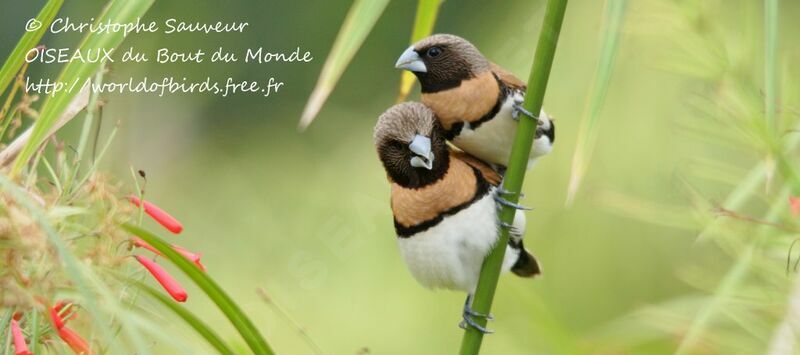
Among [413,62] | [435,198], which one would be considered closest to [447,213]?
[435,198]

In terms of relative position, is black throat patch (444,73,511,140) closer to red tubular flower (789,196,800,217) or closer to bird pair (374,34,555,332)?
bird pair (374,34,555,332)

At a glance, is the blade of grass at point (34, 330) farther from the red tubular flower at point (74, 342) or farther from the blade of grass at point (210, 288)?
the blade of grass at point (210, 288)

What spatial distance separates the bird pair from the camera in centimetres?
177

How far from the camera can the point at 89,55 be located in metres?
1.10

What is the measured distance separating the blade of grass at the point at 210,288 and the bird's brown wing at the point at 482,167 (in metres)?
0.73

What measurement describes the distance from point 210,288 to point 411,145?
71 cm

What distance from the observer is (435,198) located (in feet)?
5.96

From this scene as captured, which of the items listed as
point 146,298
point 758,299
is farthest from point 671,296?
point 146,298

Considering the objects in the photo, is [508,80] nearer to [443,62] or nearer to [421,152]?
[443,62]

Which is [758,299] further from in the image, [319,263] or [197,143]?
[197,143]

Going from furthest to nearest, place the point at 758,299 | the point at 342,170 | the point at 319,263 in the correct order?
the point at 342,170 → the point at 319,263 → the point at 758,299

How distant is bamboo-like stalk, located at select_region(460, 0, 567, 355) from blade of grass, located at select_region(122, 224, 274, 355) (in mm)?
282

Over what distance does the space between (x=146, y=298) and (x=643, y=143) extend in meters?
2.73

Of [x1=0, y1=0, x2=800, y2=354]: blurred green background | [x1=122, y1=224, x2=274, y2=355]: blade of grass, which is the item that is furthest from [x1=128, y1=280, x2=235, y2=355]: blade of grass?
[x1=0, y1=0, x2=800, y2=354]: blurred green background
